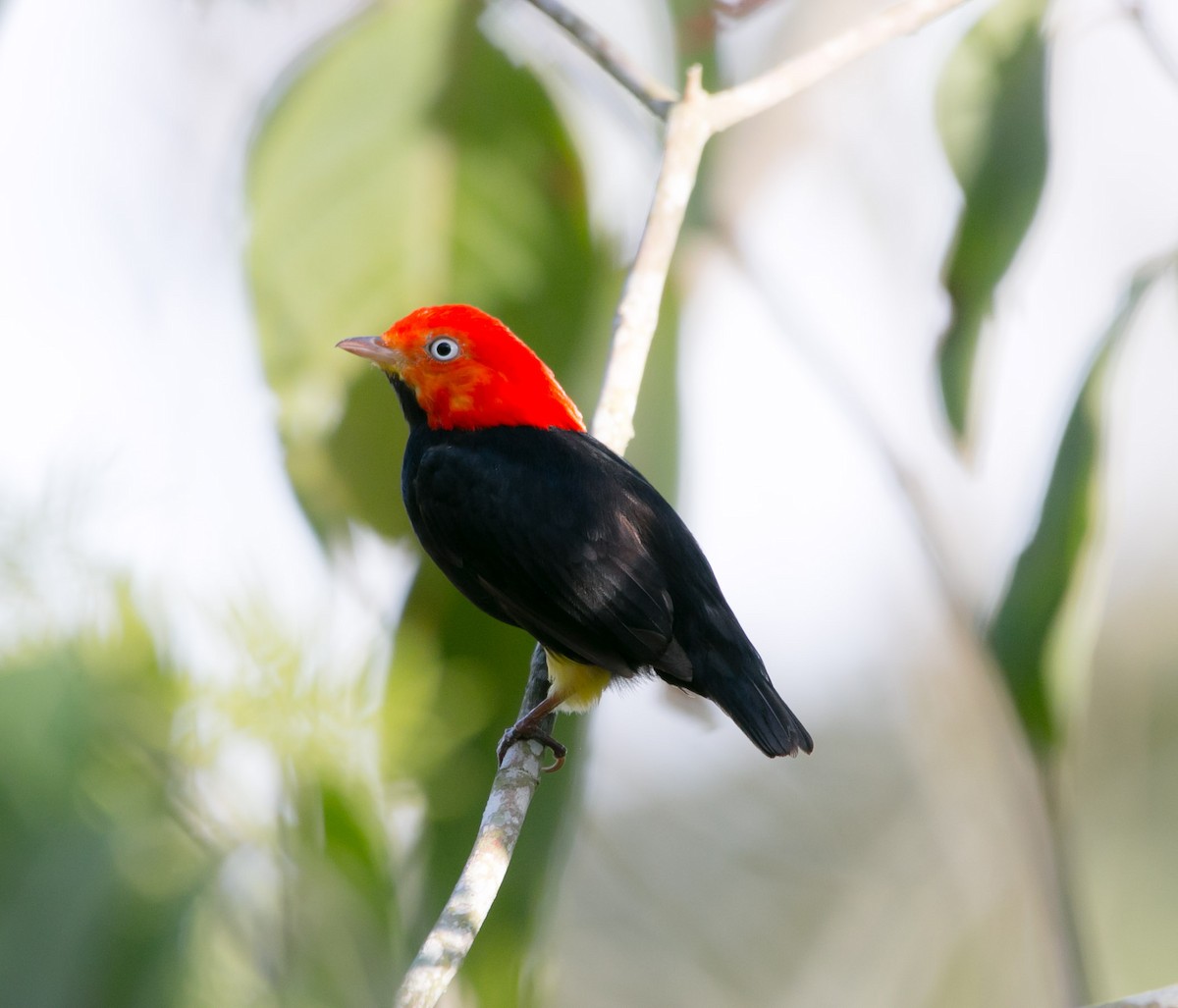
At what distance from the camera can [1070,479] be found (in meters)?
2.95

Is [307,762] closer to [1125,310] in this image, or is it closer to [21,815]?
[21,815]

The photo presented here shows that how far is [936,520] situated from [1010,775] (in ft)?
4.34

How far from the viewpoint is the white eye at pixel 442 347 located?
328 cm

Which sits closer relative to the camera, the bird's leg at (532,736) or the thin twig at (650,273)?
the bird's leg at (532,736)

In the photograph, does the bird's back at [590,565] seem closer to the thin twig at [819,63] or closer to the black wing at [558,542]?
the black wing at [558,542]

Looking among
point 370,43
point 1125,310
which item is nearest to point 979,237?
point 1125,310

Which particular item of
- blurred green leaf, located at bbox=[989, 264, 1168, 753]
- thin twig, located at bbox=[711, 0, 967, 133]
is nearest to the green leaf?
thin twig, located at bbox=[711, 0, 967, 133]

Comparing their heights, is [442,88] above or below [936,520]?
above

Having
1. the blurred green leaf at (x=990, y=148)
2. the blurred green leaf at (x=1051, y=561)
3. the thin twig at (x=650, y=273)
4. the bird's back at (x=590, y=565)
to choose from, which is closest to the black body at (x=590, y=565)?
the bird's back at (x=590, y=565)

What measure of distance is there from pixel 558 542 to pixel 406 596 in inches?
17.5

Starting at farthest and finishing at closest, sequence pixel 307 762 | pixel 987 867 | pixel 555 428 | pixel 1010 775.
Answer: pixel 987 867 → pixel 1010 775 → pixel 555 428 → pixel 307 762

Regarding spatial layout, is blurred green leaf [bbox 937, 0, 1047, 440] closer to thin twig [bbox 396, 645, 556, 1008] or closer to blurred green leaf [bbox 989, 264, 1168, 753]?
blurred green leaf [bbox 989, 264, 1168, 753]

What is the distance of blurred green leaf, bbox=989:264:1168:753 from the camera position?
283 cm

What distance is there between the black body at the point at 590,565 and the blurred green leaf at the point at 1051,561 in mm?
491
